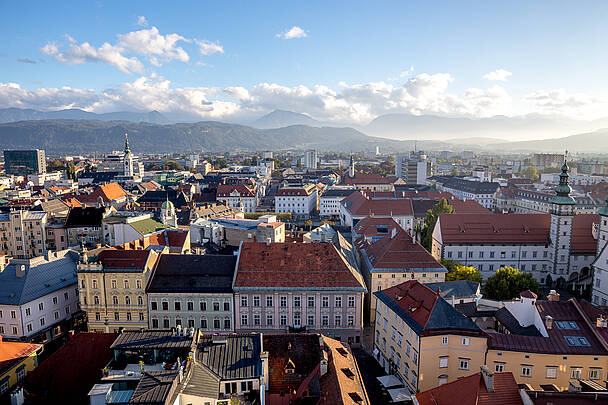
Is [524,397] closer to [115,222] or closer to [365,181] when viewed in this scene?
[115,222]

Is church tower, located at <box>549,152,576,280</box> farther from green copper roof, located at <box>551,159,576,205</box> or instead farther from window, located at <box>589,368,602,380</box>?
window, located at <box>589,368,602,380</box>

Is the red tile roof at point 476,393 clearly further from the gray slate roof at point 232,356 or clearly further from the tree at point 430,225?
the tree at point 430,225

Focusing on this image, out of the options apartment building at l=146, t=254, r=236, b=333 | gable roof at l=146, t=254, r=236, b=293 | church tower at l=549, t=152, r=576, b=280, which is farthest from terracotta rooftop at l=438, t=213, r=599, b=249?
apartment building at l=146, t=254, r=236, b=333

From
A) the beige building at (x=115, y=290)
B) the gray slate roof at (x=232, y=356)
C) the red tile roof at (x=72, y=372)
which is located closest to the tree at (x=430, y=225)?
the beige building at (x=115, y=290)

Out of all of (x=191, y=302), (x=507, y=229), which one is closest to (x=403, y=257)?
(x=191, y=302)

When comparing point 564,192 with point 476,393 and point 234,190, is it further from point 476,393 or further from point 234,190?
point 234,190
